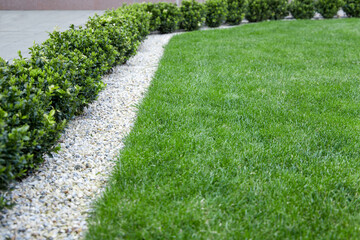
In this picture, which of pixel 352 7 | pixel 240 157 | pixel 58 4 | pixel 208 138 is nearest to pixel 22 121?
pixel 208 138

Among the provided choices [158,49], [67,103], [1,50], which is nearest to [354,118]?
[67,103]

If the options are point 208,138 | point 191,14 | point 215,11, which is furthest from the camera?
point 215,11

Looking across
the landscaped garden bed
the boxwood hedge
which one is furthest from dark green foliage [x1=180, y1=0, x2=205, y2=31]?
the landscaped garden bed

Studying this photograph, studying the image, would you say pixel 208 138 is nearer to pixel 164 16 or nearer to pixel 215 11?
pixel 164 16

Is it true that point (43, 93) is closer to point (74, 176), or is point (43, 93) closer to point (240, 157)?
→ point (74, 176)

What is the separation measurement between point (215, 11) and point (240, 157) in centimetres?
831

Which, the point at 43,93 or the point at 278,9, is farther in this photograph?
the point at 278,9

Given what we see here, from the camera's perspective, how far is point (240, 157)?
3311 millimetres

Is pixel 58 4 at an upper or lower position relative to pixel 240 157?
upper

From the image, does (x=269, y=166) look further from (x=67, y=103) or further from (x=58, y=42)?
(x=58, y=42)

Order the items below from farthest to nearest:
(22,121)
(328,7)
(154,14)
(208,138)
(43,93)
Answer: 1. (328,7)
2. (154,14)
3. (208,138)
4. (43,93)
5. (22,121)

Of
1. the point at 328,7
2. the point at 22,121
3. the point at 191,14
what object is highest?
the point at 191,14

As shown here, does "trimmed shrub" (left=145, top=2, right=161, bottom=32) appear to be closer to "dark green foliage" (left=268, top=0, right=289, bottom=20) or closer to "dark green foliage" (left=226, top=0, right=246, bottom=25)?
"dark green foliage" (left=226, top=0, right=246, bottom=25)

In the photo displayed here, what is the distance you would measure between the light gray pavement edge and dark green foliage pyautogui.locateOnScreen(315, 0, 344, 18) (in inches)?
342
